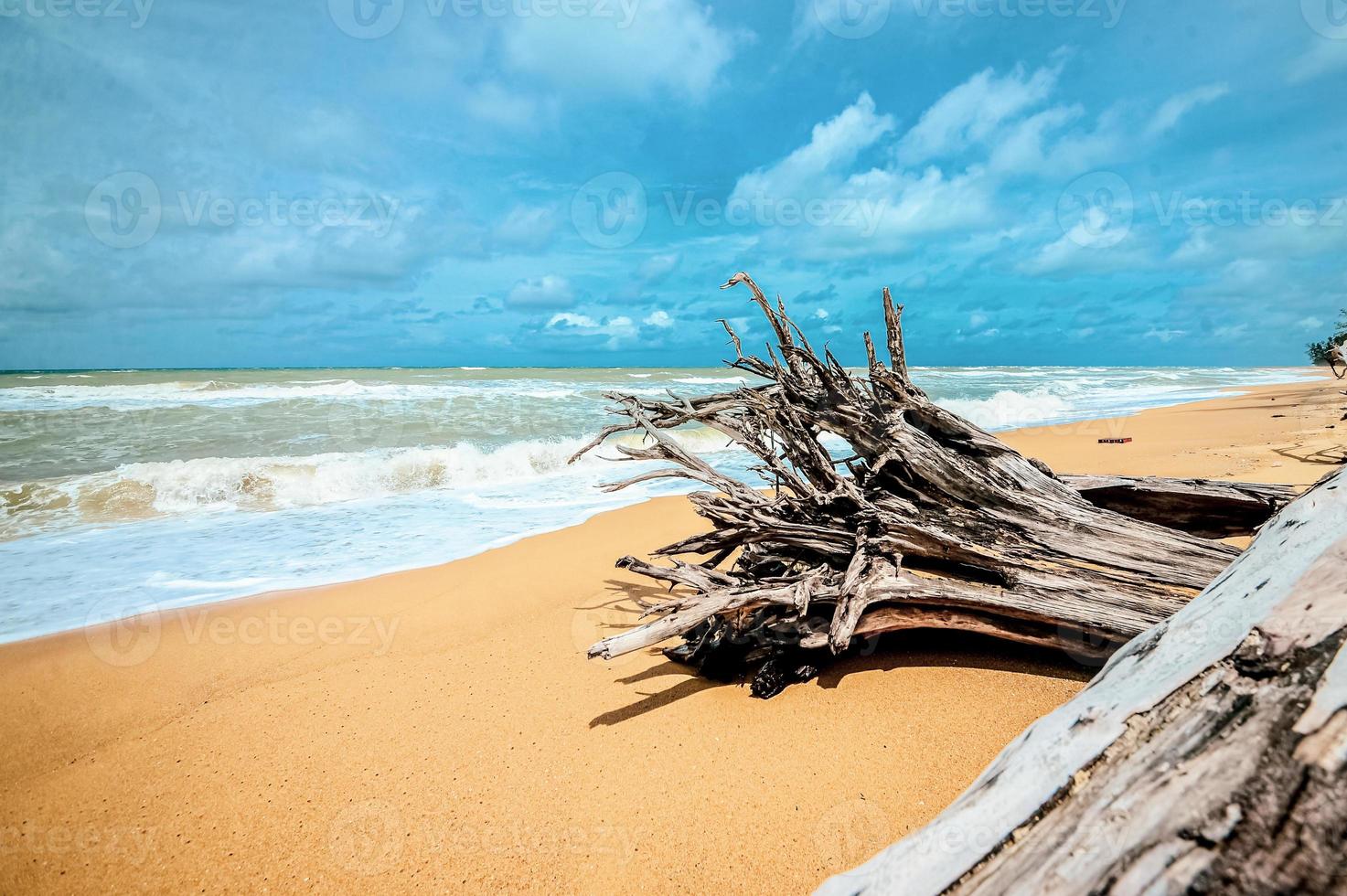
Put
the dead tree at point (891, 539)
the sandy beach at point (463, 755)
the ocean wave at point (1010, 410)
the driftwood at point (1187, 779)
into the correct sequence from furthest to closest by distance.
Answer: the ocean wave at point (1010, 410) → the dead tree at point (891, 539) → the sandy beach at point (463, 755) → the driftwood at point (1187, 779)

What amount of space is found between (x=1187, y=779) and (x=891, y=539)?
2.35m

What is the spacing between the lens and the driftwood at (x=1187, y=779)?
0.86 metres

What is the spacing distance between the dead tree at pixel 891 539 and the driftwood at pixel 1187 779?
1383mm

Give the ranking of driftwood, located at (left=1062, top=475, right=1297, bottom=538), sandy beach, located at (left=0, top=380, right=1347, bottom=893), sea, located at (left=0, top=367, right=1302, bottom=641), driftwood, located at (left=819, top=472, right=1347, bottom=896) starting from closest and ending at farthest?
1. driftwood, located at (left=819, top=472, right=1347, bottom=896)
2. sandy beach, located at (left=0, top=380, right=1347, bottom=893)
3. driftwood, located at (left=1062, top=475, right=1297, bottom=538)
4. sea, located at (left=0, top=367, right=1302, bottom=641)

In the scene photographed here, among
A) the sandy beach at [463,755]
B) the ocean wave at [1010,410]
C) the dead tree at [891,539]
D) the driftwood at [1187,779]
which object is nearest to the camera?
the driftwood at [1187,779]

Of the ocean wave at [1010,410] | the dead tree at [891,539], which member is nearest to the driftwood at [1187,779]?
the dead tree at [891,539]

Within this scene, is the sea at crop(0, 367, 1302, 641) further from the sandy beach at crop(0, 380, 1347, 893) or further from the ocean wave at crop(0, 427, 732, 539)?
the sandy beach at crop(0, 380, 1347, 893)

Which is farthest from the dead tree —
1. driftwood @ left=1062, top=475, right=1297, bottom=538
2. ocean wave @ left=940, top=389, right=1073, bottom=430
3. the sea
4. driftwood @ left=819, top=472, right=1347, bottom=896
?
ocean wave @ left=940, top=389, right=1073, bottom=430

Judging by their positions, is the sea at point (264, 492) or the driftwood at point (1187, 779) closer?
the driftwood at point (1187, 779)

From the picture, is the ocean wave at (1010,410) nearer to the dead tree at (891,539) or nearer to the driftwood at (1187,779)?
the dead tree at (891,539)

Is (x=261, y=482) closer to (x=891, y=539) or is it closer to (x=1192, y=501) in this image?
(x=891, y=539)

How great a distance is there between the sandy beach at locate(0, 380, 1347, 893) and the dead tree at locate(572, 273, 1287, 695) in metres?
0.39

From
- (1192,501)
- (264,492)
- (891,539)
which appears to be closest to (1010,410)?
(1192,501)

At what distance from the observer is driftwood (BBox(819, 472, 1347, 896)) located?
0.86 metres
